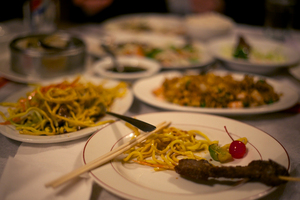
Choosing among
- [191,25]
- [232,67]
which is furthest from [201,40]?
[232,67]

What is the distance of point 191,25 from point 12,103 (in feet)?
10.1

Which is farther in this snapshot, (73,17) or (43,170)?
(73,17)

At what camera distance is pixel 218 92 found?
2076 millimetres

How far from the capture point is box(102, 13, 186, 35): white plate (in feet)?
14.9

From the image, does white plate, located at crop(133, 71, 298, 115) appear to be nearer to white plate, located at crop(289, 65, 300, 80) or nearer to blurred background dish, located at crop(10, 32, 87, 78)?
white plate, located at crop(289, 65, 300, 80)

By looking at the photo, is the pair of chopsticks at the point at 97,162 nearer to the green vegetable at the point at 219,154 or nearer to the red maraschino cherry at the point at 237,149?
the green vegetable at the point at 219,154

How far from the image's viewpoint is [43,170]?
126cm

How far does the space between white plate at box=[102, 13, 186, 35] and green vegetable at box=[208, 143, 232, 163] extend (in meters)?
3.42

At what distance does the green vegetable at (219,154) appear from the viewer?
4.40 feet

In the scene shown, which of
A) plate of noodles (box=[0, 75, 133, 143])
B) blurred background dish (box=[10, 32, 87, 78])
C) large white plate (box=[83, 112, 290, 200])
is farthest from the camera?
blurred background dish (box=[10, 32, 87, 78])

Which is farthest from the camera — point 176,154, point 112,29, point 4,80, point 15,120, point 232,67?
point 112,29

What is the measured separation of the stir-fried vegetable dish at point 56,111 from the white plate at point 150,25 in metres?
2.84

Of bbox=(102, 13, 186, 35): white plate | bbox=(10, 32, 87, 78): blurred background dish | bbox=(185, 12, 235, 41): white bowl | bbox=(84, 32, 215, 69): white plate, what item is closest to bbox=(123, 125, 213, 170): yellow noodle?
bbox=(10, 32, 87, 78): blurred background dish

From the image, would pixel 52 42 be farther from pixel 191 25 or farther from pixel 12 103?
pixel 191 25
